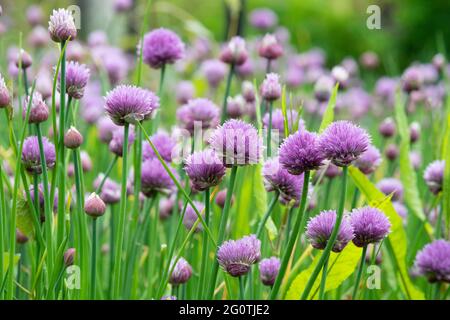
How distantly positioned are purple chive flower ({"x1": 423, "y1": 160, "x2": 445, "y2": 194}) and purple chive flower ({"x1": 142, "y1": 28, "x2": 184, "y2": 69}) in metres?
0.49

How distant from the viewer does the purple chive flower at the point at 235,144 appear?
72 centimetres

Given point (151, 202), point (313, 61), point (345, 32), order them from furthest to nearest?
1. point (345, 32)
2. point (313, 61)
3. point (151, 202)

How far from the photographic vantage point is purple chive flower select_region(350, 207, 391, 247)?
0.78 m

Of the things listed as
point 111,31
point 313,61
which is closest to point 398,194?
point 313,61

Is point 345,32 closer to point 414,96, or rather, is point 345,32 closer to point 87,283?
point 414,96

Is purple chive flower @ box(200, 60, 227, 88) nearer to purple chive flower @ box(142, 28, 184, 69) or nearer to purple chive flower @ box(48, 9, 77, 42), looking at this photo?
purple chive flower @ box(142, 28, 184, 69)

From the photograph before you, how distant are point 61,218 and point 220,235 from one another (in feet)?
0.72

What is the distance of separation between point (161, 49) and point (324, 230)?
20.8 inches

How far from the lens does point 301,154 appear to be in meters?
0.72

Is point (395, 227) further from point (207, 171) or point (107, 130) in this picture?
point (107, 130)

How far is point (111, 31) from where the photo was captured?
3.41 metres

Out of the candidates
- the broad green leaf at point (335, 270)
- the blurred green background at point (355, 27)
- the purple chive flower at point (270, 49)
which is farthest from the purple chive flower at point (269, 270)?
the blurred green background at point (355, 27)

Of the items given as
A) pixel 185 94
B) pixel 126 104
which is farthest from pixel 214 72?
pixel 126 104

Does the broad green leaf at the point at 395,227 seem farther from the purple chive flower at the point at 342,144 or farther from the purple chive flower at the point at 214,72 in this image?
the purple chive flower at the point at 214,72
